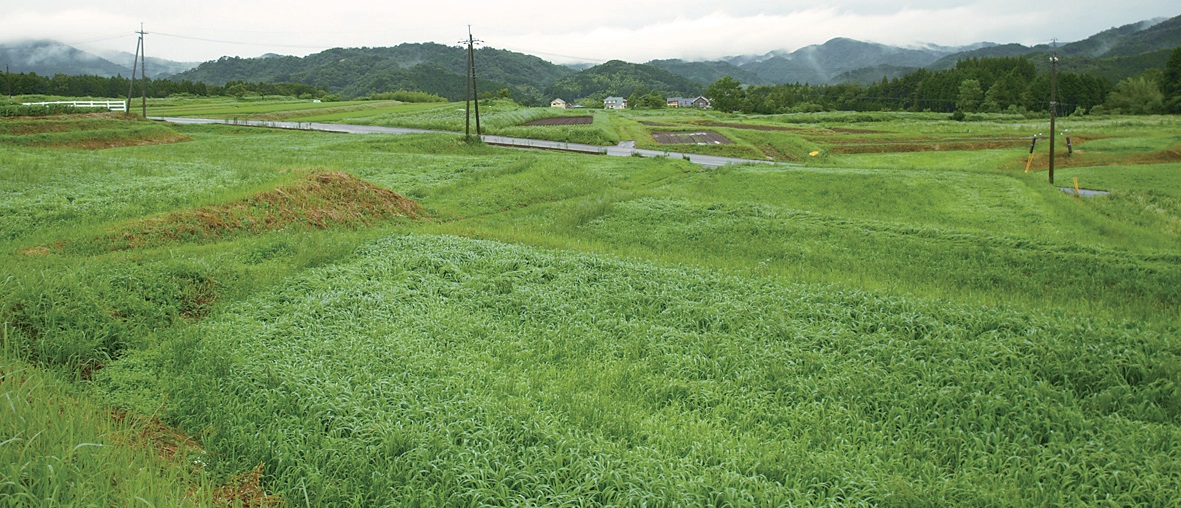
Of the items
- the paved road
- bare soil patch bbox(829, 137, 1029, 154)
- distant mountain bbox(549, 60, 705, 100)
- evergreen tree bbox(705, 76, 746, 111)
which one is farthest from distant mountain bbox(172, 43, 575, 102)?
bare soil patch bbox(829, 137, 1029, 154)

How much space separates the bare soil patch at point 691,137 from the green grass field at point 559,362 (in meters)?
38.7

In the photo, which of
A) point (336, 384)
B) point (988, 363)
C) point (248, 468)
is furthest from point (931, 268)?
point (248, 468)

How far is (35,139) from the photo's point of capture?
3438 cm

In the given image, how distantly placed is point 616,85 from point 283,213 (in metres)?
174

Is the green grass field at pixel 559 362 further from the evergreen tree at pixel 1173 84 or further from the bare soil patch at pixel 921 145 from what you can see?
the evergreen tree at pixel 1173 84

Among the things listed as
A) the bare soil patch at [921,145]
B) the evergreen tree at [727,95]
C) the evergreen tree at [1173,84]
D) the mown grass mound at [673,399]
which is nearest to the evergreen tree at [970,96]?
the evergreen tree at [1173,84]

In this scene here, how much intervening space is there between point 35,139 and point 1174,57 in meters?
112

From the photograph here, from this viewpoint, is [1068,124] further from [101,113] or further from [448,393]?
[101,113]

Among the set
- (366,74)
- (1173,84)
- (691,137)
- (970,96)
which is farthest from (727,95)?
(366,74)

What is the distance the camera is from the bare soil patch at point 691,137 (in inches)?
2161

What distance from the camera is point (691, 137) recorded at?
2329 inches

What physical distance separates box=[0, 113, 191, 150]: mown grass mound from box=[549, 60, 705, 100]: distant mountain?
5348 inches

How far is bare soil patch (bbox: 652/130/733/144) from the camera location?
54.9 metres

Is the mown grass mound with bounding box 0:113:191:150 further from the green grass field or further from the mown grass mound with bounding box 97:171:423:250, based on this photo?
the mown grass mound with bounding box 97:171:423:250
